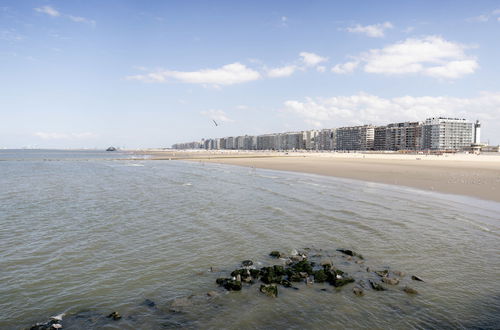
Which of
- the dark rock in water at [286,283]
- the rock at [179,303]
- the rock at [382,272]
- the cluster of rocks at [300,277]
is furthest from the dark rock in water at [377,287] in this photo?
the rock at [179,303]

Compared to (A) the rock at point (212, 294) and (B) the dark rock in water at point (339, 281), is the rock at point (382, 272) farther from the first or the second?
(A) the rock at point (212, 294)

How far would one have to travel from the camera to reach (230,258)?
9227 millimetres

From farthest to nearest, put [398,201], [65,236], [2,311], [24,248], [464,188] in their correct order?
[464,188] < [398,201] < [65,236] < [24,248] < [2,311]

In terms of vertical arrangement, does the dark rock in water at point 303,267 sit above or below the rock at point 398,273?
above

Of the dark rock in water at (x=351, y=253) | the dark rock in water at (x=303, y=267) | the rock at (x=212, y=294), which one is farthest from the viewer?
the dark rock in water at (x=351, y=253)

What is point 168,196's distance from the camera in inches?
832

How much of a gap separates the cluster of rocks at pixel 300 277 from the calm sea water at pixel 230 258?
23 cm

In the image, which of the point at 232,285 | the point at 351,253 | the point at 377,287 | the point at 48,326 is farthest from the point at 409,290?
the point at 48,326

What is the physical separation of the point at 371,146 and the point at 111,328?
7980 inches

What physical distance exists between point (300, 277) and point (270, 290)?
3.99 feet

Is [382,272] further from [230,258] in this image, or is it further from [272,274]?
[230,258]

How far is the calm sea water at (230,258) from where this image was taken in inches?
240

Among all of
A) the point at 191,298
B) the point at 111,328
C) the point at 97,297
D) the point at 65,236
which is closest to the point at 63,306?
the point at 97,297

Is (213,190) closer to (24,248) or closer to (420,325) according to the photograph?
(24,248)
